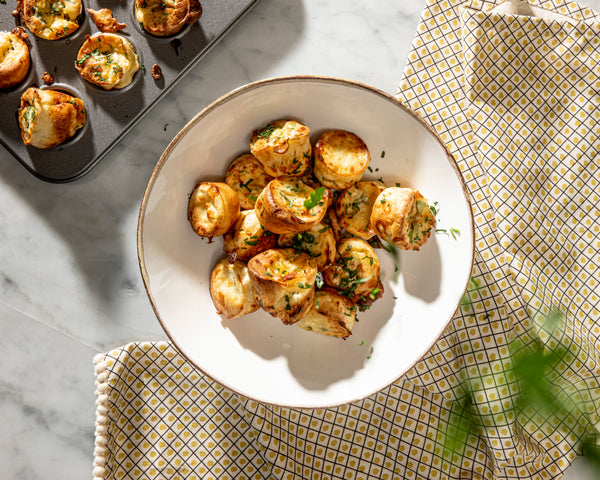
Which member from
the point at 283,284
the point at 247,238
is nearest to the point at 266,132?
the point at 247,238

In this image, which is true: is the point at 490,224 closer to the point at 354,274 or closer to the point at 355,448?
Result: the point at 354,274

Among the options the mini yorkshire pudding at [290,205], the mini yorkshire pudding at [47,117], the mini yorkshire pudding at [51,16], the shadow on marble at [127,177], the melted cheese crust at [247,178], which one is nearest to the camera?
the mini yorkshire pudding at [290,205]

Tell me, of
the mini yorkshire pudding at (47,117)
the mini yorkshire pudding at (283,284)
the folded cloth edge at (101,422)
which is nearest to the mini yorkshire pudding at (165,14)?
the mini yorkshire pudding at (47,117)

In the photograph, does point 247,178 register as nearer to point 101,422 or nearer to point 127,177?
point 127,177

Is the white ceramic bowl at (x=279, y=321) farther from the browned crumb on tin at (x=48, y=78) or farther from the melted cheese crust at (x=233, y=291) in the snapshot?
the browned crumb on tin at (x=48, y=78)

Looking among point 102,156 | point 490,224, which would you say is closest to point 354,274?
point 490,224

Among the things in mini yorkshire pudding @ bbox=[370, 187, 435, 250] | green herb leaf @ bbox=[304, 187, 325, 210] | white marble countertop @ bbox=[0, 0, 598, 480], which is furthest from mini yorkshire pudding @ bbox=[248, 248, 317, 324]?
white marble countertop @ bbox=[0, 0, 598, 480]

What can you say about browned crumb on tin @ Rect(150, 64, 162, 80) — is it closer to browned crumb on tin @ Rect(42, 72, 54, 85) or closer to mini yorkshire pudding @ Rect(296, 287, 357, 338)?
browned crumb on tin @ Rect(42, 72, 54, 85)
